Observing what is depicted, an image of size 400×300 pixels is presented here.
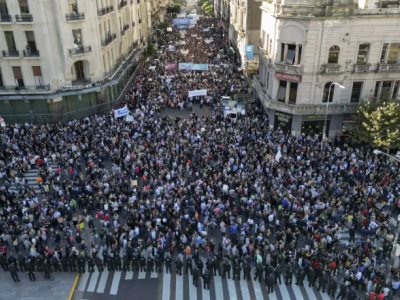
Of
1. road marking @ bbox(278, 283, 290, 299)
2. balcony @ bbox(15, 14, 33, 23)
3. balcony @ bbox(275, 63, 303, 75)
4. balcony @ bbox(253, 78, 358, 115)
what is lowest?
road marking @ bbox(278, 283, 290, 299)

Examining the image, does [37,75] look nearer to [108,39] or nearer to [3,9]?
[3,9]

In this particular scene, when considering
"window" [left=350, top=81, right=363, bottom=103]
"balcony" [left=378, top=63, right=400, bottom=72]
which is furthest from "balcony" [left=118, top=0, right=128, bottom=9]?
"balcony" [left=378, top=63, right=400, bottom=72]

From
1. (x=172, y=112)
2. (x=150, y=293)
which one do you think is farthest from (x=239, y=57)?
(x=150, y=293)

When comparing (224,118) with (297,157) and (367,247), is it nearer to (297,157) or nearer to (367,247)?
(297,157)

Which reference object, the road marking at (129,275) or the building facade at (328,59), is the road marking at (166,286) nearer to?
the road marking at (129,275)

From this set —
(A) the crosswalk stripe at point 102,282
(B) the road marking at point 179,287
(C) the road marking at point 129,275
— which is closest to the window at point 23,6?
(A) the crosswalk stripe at point 102,282

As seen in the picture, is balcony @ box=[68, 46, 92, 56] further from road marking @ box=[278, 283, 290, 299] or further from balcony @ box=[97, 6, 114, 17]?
road marking @ box=[278, 283, 290, 299]
